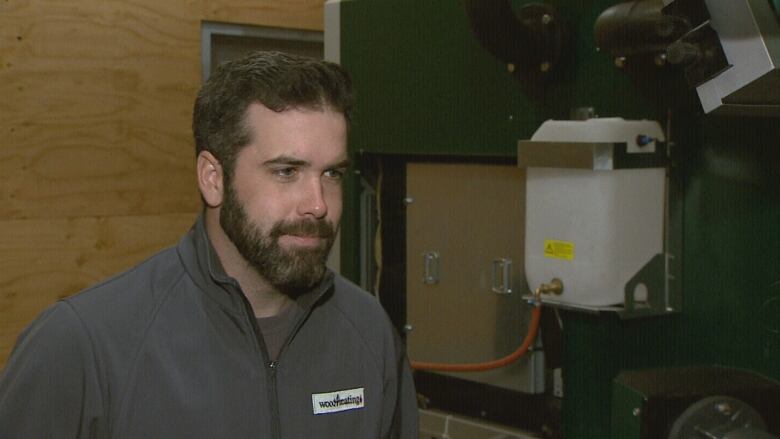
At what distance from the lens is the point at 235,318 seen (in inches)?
49.4

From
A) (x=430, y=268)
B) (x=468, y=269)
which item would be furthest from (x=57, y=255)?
(x=468, y=269)

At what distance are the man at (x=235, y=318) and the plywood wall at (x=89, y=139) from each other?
4.42 feet

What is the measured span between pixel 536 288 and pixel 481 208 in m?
0.25

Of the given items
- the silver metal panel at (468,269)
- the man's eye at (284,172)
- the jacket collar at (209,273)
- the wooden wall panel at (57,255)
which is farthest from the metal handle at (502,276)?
the wooden wall panel at (57,255)

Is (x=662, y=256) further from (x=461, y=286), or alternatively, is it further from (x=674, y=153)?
(x=461, y=286)

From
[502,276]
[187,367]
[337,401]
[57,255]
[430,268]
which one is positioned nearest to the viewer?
[187,367]

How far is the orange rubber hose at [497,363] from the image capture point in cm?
179

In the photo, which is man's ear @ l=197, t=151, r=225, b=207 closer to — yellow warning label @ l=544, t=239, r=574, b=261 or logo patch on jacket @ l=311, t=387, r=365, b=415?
logo patch on jacket @ l=311, t=387, r=365, b=415

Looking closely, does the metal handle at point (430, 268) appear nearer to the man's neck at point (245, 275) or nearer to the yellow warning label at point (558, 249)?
the yellow warning label at point (558, 249)

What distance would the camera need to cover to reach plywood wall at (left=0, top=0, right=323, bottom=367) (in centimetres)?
251

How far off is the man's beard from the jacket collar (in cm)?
4

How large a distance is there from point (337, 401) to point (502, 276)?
0.63 metres

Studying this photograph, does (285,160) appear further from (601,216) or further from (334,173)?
(601,216)

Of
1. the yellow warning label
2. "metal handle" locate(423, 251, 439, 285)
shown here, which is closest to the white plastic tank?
the yellow warning label
